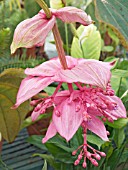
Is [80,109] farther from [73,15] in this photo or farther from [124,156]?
[124,156]

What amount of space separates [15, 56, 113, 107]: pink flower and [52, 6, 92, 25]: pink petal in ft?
0.12

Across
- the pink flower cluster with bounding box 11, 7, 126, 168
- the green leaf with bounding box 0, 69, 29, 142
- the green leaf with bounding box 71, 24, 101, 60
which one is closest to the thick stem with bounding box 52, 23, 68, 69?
the pink flower cluster with bounding box 11, 7, 126, 168

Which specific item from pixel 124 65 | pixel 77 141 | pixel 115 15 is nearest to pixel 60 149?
pixel 77 141

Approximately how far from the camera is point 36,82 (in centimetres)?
30

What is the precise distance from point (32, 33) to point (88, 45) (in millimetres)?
313

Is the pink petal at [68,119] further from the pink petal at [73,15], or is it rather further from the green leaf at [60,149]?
the green leaf at [60,149]

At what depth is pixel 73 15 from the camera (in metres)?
0.30

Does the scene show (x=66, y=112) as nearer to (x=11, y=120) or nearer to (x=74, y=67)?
(x=74, y=67)

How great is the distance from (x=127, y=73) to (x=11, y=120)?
19 centimetres

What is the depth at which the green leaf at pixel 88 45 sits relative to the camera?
0.59 meters

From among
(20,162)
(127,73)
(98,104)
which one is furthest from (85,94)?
(20,162)

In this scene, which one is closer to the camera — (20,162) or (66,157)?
(66,157)

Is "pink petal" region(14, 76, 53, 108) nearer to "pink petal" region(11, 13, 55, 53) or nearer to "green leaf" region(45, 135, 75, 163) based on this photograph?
"pink petal" region(11, 13, 55, 53)

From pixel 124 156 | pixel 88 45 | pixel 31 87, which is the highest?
pixel 31 87
